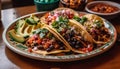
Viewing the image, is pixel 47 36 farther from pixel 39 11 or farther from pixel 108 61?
pixel 39 11

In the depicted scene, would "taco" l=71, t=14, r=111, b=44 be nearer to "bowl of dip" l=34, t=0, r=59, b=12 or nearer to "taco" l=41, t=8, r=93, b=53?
"taco" l=41, t=8, r=93, b=53

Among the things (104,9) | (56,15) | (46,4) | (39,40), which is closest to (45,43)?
(39,40)

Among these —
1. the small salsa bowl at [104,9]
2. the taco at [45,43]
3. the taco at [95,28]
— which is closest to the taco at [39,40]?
the taco at [45,43]

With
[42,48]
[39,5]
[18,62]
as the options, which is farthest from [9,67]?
[39,5]

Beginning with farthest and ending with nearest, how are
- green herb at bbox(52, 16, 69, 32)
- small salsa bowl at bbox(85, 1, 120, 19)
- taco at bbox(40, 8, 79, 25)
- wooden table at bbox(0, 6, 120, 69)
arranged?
small salsa bowl at bbox(85, 1, 120, 19) → taco at bbox(40, 8, 79, 25) → green herb at bbox(52, 16, 69, 32) → wooden table at bbox(0, 6, 120, 69)

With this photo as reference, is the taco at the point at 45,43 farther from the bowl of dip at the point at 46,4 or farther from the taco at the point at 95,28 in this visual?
the bowl of dip at the point at 46,4

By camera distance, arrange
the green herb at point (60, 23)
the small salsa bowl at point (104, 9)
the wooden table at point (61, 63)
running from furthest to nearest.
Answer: the small salsa bowl at point (104, 9) → the green herb at point (60, 23) → the wooden table at point (61, 63)

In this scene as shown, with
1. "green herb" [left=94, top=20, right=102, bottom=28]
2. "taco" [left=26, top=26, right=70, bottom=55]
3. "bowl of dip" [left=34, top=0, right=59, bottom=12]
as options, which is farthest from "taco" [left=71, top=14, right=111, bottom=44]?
"bowl of dip" [left=34, top=0, right=59, bottom=12]

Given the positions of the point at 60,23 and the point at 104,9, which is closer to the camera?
the point at 60,23

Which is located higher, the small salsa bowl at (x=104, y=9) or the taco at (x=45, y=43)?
the small salsa bowl at (x=104, y=9)

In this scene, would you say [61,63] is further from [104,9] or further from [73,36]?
[104,9]

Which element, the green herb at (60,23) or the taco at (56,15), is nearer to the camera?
the green herb at (60,23)
